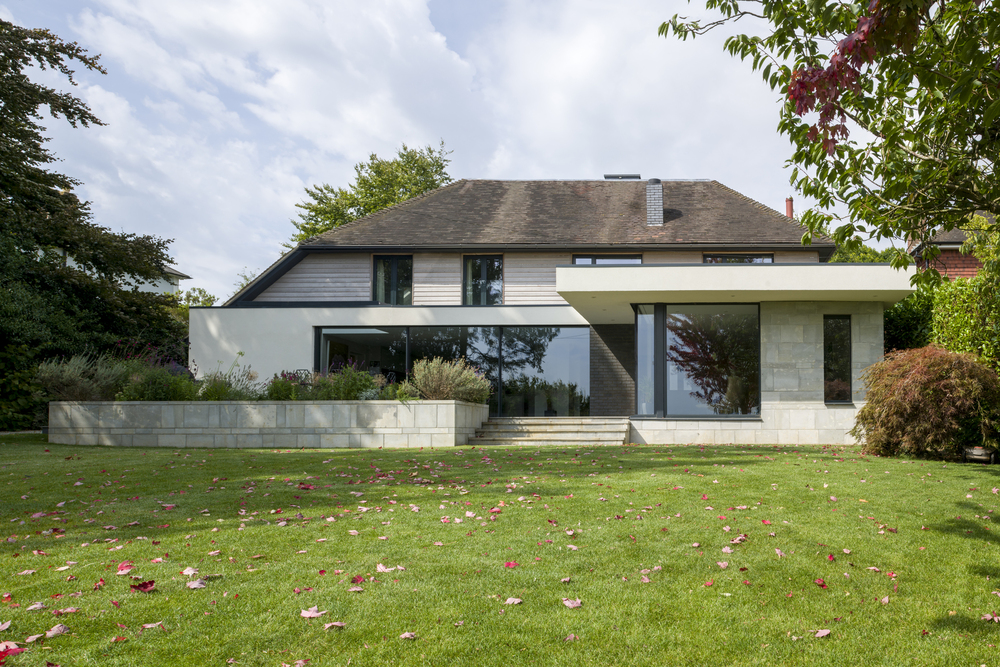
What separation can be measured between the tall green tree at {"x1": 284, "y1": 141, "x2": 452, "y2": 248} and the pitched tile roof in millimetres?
9612

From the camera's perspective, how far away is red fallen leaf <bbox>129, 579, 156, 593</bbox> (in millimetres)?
3699

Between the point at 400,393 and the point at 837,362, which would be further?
the point at 837,362

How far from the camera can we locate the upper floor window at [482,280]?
18359 millimetres

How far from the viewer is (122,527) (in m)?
5.22

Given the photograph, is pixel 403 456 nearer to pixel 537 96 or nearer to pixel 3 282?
pixel 537 96

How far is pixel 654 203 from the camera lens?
1945cm

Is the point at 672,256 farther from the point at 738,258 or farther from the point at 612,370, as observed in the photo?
the point at 612,370

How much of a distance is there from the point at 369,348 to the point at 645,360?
7.77 meters

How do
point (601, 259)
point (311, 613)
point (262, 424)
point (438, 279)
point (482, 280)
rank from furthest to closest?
point (482, 280) < point (438, 279) < point (601, 259) < point (262, 424) < point (311, 613)

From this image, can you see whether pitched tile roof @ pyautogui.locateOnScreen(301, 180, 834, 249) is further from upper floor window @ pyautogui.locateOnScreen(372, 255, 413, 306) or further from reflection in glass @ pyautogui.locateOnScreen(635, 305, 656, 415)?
reflection in glass @ pyautogui.locateOnScreen(635, 305, 656, 415)

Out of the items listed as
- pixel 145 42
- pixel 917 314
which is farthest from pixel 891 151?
pixel 145 42

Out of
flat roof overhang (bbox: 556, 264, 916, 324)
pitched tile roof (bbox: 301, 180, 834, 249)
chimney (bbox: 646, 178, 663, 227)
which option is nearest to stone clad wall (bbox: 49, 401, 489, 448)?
flat roof overhang (bbox: 556, 264, 916, 324)

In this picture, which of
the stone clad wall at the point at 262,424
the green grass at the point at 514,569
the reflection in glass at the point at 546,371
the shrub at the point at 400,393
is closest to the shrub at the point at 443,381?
the shrub at the point at 400,393

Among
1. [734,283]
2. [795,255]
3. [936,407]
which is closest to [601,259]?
[795,255]
